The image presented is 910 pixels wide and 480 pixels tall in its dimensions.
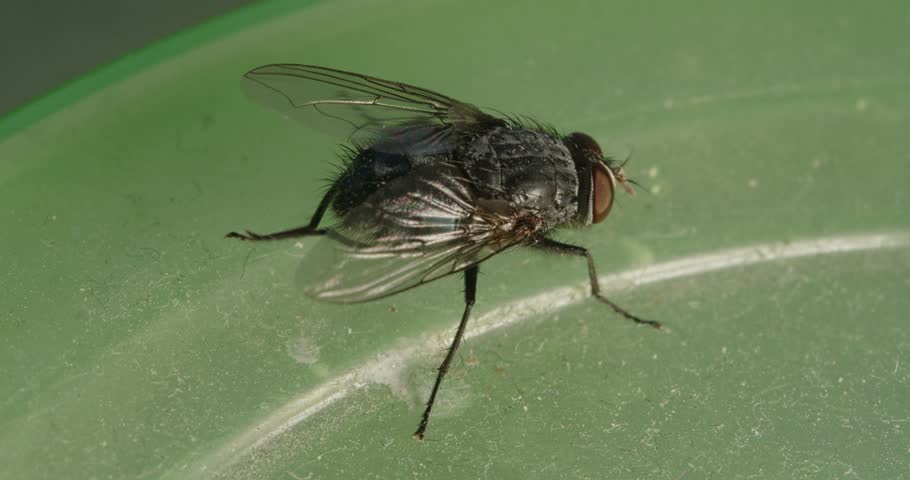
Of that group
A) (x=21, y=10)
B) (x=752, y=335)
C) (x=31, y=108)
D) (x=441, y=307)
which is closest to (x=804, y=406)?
(x=752, y=335)

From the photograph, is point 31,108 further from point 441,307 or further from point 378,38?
point 441,307

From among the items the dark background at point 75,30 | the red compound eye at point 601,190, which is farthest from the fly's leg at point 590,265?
the dark background at point 75,30

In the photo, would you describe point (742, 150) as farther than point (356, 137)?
Yes

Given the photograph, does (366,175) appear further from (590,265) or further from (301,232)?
(590,265)

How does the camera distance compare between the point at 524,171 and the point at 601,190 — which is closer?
the point at 524,171

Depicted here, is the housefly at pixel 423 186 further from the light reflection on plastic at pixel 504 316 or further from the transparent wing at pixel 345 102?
the light reflection on plastic at pixel 504 316

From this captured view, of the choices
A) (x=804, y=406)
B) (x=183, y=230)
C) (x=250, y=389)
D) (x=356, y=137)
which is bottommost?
(x=804, y=406)

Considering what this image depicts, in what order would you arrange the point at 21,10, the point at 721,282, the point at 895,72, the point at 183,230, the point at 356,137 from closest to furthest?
1. the point at 356,137
2. the point at 183,230
3. the point at 721,282
4. the point at 895,72
5. the point at 21,10

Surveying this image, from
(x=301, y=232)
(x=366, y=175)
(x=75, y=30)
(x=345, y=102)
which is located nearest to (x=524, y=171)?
(x=366, y=175)
